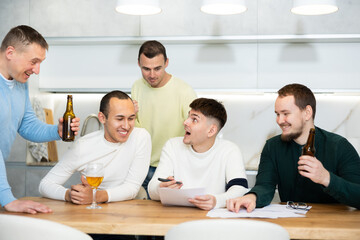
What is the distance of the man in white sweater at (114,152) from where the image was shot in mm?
2482

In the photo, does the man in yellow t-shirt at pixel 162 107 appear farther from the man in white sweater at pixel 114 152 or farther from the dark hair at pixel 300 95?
the dark hair at pixel 300 95

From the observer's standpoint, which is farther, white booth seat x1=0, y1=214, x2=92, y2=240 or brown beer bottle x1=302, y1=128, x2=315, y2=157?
brown beer bottle x1=302, y1=128, x2=315, y2=157

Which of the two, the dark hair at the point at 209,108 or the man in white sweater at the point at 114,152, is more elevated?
the dark hair at the point at 209,108

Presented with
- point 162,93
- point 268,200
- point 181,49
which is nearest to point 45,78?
point 181,49

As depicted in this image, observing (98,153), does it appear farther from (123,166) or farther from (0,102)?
(0,102)

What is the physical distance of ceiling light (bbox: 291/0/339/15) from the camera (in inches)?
Result: 112

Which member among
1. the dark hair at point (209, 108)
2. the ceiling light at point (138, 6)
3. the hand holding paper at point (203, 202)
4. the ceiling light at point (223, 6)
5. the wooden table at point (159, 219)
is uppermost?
the ceiling light at point (138, 6)

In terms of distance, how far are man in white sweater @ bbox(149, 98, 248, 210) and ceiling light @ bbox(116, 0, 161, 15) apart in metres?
0.69

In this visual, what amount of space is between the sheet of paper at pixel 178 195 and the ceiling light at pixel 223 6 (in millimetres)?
1175

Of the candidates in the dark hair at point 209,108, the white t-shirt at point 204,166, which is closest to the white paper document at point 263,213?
the white t-shirt at point 204,166

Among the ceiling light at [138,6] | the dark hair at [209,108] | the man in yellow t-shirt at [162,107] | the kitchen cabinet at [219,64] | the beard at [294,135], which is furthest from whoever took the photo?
the kitchen cabinet at [219,64]

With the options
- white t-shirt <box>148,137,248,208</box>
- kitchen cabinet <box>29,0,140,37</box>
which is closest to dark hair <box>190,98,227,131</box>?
white t-shirt <box>148,137,248,208</box>

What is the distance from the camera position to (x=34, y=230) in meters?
1.31

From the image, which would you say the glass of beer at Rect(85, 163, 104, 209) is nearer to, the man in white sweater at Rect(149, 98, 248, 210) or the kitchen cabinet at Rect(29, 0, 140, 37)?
the man in white sweater at Rect(149, 98, 248, 210)
